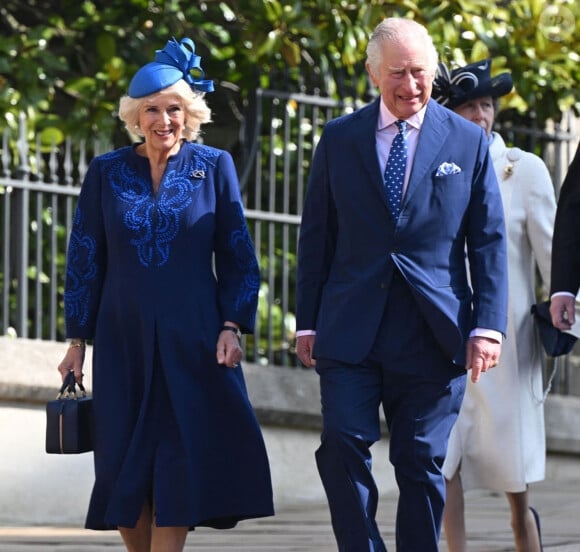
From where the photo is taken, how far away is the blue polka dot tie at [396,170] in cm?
529

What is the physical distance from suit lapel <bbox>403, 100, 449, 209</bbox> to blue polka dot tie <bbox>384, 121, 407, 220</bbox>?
0.11ft

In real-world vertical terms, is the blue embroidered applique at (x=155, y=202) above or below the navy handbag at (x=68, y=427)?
above

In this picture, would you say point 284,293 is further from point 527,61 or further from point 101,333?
point 101,333

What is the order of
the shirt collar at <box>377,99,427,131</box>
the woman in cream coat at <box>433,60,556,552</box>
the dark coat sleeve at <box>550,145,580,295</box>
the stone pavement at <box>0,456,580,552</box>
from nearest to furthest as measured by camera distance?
1. the shirt collar at <box>377,99,427,131</box>
2. the dark coat sleeve at <box>550,145,580,295</box>
3. the woman in cream coat at <box>433,60,556,552</box>
4. the stone pavement at <box>0,456,580,552</box>

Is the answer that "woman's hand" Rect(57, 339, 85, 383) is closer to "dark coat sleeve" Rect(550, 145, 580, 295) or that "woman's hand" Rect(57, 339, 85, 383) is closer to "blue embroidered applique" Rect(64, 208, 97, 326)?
"blue embroidered applique" Rect(64, 208, 97, 326)

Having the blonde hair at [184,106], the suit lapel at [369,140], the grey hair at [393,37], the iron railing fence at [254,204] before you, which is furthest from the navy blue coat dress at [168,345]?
the iron railing fence at [254,204]

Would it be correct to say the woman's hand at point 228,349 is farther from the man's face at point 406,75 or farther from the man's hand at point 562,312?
the man's hand at point 562,312

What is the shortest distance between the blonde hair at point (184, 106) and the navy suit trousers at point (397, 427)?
37.2 inches

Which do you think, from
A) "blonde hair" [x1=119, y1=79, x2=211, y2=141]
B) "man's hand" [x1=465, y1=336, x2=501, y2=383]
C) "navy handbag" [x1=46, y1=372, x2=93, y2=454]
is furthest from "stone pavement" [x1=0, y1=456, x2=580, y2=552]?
"blonde hair" [x1=119, y1=79, x2=211, y2=141]

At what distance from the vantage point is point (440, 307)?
205 inches

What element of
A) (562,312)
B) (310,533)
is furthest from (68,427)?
(310,533)

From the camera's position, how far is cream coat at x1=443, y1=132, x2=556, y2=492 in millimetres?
6281

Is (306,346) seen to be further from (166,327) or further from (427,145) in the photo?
(427,145)

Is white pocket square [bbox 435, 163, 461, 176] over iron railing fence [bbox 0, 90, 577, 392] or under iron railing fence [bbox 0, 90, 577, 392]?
over
